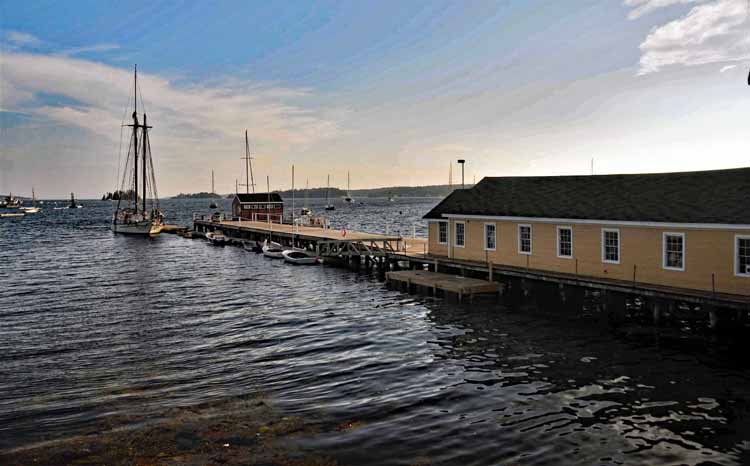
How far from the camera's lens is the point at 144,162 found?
93688 millimetres

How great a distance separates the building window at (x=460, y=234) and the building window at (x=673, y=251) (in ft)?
42.7

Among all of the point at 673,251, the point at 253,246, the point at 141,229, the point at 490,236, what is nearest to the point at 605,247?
the point at 673,251

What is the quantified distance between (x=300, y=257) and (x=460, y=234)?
64.5ft

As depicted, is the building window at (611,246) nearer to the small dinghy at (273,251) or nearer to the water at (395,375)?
the water at (395,375)

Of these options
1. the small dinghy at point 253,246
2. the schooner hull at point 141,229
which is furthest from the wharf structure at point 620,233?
the schooner hull at point 141,229

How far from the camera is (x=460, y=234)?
37438 mm

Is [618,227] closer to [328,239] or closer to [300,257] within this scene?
[300,257]

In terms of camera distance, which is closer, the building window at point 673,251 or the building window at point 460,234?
the building window at point 673,251

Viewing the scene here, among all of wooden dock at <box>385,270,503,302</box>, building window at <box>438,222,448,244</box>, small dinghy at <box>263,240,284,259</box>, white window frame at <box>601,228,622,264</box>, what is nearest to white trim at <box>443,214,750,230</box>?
white window frame at <box>601,228,622,264</box>

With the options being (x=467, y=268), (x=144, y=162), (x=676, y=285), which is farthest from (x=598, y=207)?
(x=144, y=162)

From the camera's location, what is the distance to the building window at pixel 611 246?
27981mm

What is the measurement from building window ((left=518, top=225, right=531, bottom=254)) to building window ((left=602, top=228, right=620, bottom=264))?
4611mm

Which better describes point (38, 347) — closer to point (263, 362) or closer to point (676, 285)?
point (263, 362)

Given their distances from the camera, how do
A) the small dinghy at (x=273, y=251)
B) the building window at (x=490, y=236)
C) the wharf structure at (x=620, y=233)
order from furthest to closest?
1. the small dinghy at (x=273, y=251)
2. the building window at (x=490, y=236)
3. the wharf structure at (x=620, y=233)
